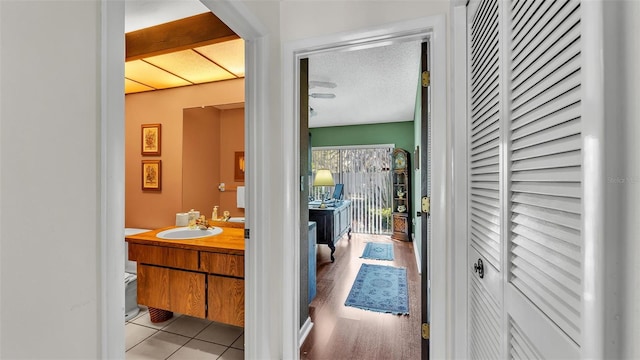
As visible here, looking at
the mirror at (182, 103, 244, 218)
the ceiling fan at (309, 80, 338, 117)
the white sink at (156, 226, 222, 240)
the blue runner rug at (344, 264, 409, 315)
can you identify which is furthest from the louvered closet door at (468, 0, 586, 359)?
the ceiling fan at (309, 80, 338, 117)

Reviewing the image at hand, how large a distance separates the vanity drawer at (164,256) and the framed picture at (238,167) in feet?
3.54

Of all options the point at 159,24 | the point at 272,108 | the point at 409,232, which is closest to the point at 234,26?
the point at 272,108

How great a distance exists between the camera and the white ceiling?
182 cm

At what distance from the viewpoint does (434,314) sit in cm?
141

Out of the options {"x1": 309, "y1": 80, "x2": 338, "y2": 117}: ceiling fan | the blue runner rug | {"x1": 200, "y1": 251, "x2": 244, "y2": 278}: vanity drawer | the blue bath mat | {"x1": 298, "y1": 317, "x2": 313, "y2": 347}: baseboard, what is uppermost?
{"x1": 309, "y1": 80, "x2": 338, "y2": 117}: ceiling fan

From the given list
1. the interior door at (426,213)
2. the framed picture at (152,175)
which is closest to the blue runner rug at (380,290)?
the interior door at (426,213)

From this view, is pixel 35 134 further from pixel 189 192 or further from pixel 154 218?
pixel 154 218

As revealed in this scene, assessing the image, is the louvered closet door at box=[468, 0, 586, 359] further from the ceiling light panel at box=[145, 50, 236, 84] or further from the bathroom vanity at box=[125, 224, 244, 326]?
the ceiling light panel at box=[145, 50, 236, 84]

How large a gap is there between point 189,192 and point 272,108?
180 cm

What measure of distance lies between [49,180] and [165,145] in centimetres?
261

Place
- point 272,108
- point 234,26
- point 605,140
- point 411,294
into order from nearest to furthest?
point 605,140 < point 234,26 < point 272,108 < point 411,294

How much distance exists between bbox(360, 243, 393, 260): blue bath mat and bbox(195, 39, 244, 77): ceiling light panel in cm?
331

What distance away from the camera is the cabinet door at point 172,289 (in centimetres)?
196

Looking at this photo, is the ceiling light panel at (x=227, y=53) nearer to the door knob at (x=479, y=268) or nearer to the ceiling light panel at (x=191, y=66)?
the ceiling light panel at (x=191, y=66)
